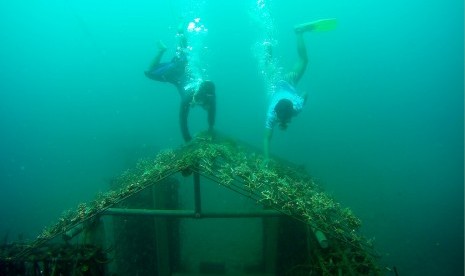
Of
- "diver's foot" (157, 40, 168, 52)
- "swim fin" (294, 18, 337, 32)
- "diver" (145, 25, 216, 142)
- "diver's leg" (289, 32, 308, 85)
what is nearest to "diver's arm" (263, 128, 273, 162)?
"diver" (145, 25, 216, 142)

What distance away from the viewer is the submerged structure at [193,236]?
4883mm

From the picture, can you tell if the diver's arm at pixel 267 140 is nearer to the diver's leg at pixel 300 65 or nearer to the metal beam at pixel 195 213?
the metal beam at pixel 195 213

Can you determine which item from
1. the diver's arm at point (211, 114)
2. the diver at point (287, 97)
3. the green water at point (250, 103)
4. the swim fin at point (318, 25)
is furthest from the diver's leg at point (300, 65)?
the green water at point (250, 103)

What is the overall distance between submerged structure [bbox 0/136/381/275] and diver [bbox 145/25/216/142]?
1.13 metres

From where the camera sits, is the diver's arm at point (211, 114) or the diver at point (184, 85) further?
the diver's arm at point (211, 114)

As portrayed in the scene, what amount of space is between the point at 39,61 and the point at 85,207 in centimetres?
7920

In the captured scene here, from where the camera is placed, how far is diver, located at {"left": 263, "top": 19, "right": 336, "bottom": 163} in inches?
268

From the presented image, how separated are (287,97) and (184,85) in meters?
2.83

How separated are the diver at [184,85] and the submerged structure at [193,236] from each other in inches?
44.5

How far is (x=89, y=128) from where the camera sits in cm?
5453

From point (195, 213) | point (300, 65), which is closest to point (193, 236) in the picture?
point (195, 213)

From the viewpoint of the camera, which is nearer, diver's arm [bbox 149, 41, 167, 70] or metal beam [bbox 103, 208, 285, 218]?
metal beam [bbox 103, 208, 285, 218]

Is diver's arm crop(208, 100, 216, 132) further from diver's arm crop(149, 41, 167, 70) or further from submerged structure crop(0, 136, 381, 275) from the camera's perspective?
diver's arm crop(149, 41, 167, 70)

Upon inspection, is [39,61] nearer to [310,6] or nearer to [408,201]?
[310,6]
